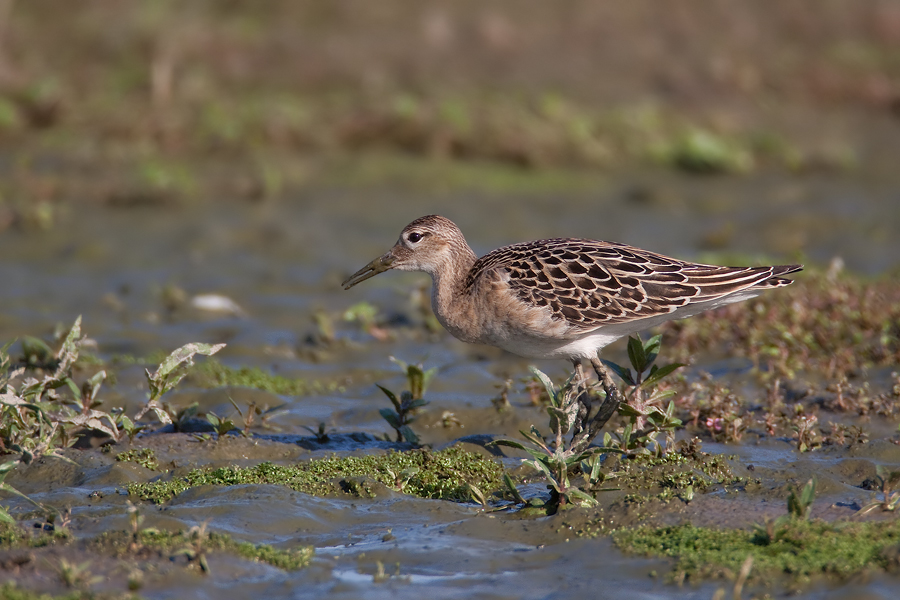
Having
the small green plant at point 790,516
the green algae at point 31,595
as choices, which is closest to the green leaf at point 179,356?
the green algae at point 31,595

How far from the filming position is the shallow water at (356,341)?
16.8 ft

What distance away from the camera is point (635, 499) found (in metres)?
5.70

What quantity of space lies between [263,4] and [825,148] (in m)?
8.85

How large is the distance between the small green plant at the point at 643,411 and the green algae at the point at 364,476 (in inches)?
32.7

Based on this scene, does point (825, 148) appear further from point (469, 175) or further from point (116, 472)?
point (116, 472)

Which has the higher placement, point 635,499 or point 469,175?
point 469,175

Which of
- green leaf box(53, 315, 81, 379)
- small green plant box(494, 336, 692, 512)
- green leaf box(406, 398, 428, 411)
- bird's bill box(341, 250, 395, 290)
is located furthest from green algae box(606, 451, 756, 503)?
green leaf box(53, 315, 81, 379)

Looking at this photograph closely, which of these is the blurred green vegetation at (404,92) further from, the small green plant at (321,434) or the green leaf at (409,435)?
the green leaf at (409,435)

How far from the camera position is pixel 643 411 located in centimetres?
619

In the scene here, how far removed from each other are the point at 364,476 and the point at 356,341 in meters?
3.19

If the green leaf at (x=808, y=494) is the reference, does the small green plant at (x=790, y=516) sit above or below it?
below

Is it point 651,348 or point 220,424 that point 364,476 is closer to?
point 220,424

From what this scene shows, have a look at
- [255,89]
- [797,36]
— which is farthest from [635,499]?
[797,36]

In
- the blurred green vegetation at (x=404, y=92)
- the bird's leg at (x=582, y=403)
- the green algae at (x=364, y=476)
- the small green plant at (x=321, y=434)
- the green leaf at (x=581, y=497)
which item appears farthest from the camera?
the blurred green vegetation at (x=404, y=92)
